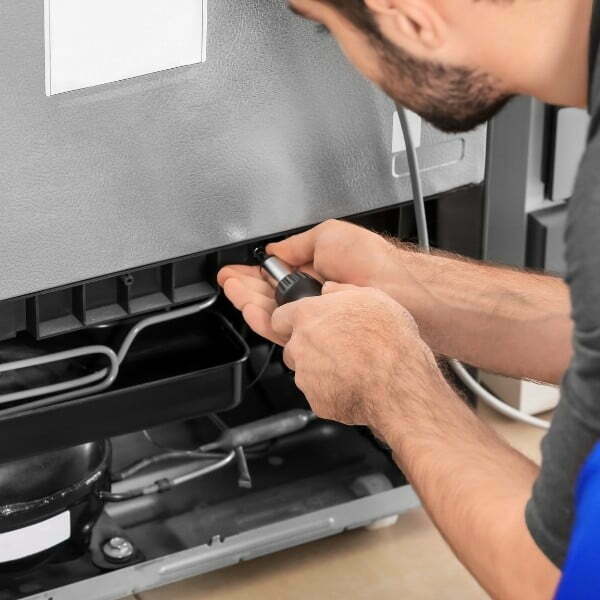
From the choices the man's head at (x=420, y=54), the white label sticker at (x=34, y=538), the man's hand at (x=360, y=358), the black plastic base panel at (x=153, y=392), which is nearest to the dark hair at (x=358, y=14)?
the man's head at (x=420, y=54)

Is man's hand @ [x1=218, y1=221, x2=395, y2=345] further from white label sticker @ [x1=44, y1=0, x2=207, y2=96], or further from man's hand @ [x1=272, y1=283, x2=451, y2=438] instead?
white label sticker @ [x1=44, y1=0, x2=207, y2=96]

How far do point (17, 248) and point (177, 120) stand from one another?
0.12 m

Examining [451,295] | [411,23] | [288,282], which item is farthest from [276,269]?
[411,23]

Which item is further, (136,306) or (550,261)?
(550,261)

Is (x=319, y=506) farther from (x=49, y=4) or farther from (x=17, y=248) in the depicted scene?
(x=49, y=4)

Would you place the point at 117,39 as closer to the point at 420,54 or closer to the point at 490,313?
the point at 420,54

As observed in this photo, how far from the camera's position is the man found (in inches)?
28.0

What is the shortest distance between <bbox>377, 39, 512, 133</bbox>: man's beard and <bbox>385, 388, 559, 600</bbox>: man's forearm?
0.16 meters

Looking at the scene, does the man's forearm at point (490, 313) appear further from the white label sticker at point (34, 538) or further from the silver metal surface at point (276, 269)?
the white label sticker at point (34, 538)

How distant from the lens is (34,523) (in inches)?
39.1

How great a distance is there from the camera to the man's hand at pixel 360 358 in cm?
84

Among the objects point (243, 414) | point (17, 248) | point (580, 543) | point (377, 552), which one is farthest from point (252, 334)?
point (580, 543)

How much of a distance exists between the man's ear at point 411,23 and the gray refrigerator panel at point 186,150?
0.33 feet

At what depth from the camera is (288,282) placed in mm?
951
